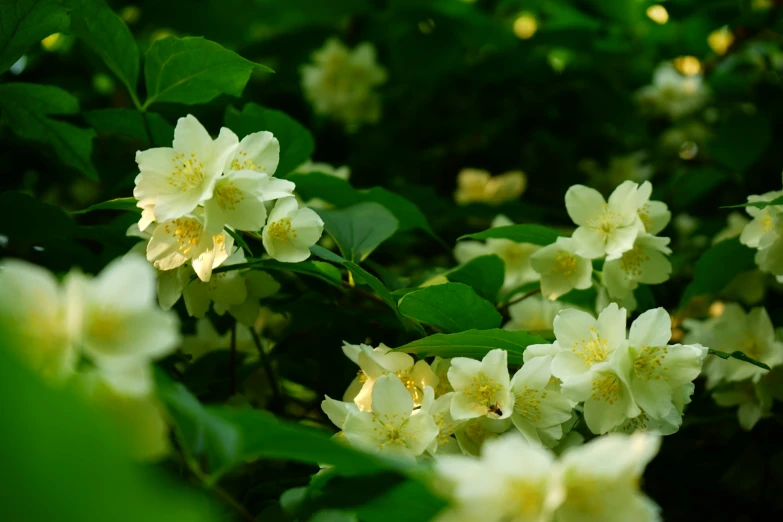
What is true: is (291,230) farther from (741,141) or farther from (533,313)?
(741,141)

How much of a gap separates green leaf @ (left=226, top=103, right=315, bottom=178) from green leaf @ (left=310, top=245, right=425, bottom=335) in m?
0.34

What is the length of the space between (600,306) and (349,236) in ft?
1.63

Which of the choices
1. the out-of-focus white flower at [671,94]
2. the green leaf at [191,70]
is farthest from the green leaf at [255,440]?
the out-of-focus white flower at [671,94]

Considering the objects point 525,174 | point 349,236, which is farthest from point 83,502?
point 525,174

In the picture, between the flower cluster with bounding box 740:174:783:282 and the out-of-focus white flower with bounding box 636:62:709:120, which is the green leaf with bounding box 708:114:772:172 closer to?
the out-of-focus white flower with bounding box 636:62:709:120

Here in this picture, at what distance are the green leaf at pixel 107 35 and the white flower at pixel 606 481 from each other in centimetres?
99

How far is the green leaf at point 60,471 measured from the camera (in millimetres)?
465

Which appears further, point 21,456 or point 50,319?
point 50,319

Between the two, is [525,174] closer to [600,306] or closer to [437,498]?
[600,306]

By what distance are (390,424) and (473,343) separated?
166 millimetres

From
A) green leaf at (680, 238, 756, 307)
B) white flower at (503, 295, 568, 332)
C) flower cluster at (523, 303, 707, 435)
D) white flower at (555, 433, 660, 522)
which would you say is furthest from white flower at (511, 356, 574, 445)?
green leaf at (680, 238, 756, 307)

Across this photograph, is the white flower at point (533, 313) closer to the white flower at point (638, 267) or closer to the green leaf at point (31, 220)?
the white flower at point (638, 267)

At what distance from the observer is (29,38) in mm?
1181

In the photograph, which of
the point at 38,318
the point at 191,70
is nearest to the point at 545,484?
the point at 38,318
